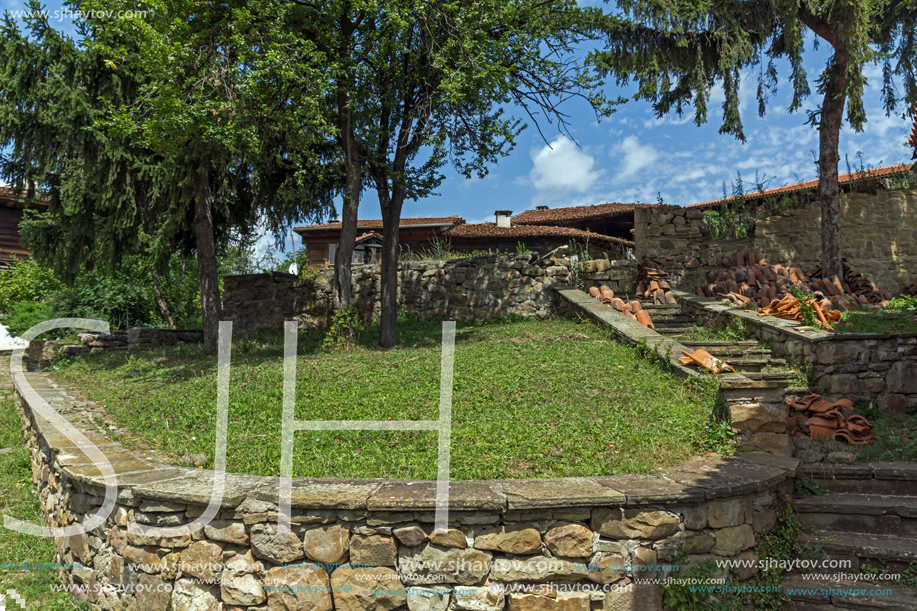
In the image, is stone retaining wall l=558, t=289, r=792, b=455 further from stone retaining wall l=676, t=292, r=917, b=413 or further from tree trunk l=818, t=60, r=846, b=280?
tree trunk l=818, t=60, r=846, b=280

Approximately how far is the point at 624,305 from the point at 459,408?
17.4 ft

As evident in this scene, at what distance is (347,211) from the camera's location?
8.73 meters

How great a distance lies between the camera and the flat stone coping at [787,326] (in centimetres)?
633

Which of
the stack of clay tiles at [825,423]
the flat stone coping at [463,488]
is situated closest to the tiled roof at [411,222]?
the stack of clay tiles at [825,423]

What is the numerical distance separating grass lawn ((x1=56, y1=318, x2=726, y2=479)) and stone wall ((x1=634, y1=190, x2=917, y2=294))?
486 centimetres

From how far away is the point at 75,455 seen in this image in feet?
13.7

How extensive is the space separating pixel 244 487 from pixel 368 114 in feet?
22.2

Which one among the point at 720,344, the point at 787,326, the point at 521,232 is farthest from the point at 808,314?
the point at 521,232

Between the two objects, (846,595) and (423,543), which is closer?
(423,543)

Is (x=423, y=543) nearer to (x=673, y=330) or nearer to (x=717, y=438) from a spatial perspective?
(x=717, y=438)

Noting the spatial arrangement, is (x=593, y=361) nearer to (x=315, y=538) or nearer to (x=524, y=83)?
(x=315, y=538)

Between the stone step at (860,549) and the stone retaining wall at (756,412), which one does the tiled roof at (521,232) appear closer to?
the stone retaining wall at (756,412)

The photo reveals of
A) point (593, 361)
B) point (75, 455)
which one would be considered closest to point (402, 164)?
point (593, 361)

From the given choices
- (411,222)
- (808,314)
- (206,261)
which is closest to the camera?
(808,314)
